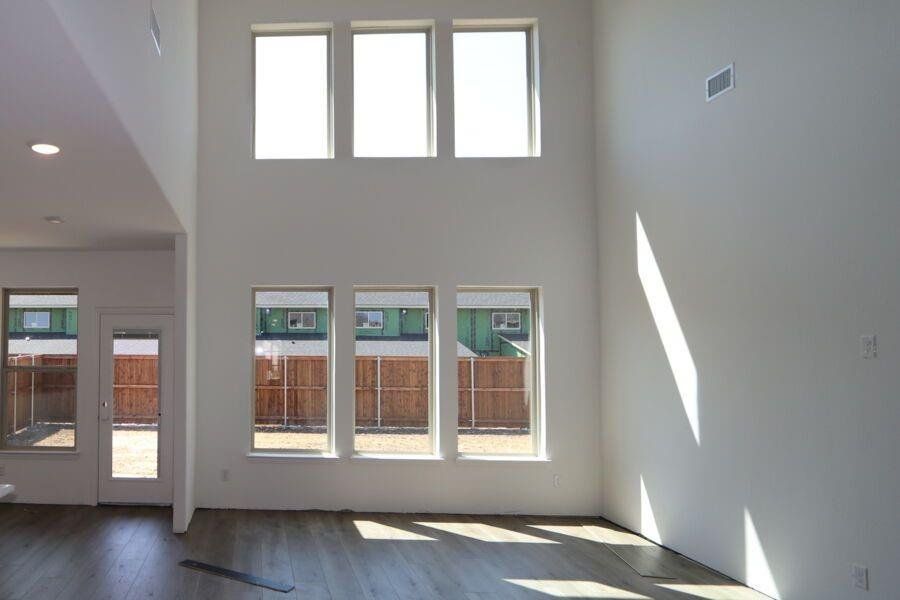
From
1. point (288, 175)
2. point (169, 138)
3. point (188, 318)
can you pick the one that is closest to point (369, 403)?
point (188, 318)

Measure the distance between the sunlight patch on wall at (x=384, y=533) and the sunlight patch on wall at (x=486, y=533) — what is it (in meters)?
0.25

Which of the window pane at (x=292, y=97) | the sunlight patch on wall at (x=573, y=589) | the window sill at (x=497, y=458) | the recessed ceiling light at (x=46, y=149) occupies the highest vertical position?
the window pane at (x=292, y=97)

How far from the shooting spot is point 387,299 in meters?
5.59

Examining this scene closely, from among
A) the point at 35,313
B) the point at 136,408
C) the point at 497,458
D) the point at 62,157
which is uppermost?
the point at 62,157

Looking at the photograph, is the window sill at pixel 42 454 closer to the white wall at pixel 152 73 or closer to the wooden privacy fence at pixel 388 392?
the wooden privacy fence at pixel 388 392

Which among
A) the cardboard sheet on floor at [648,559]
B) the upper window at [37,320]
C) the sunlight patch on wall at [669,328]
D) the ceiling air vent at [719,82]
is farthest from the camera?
the upper window at [37,320]

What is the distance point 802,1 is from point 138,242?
5518 mm

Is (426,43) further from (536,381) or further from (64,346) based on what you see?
(64,346)

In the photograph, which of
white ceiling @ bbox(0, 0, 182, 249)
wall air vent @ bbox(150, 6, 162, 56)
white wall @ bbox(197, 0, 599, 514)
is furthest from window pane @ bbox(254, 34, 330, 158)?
wall air vent @ bbox(150, 6, 162, 56)

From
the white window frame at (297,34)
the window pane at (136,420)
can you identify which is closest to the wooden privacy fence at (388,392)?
the window pane at (136,420)

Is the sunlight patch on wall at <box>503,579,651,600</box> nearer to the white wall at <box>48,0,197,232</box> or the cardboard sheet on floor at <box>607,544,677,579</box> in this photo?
the cardboard sheet on floor at <box>607,544,677,579</box>

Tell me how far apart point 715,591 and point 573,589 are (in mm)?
915

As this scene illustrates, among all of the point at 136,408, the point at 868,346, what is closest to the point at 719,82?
the point at 868,346

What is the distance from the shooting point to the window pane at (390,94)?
560 centimetres
